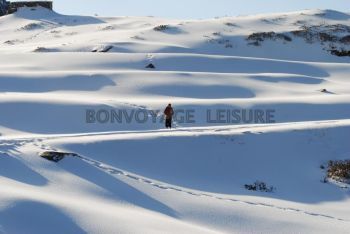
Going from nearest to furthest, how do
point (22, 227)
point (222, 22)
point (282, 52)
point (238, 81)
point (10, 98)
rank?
point (22, 227)
point (10, 98)
point (238, 81)
point (282, 52)
point (222, 22)

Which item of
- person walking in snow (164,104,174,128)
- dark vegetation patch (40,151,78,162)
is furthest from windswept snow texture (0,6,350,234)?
person walking in snow (164,104,174,128)

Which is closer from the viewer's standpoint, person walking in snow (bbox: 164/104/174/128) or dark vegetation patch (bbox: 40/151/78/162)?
dark vegetation patch (bbox: 40/151/78/162)

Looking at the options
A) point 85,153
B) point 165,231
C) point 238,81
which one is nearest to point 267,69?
point 238,81

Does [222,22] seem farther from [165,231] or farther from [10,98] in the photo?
[165,231]

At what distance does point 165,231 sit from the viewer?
10.1 metres

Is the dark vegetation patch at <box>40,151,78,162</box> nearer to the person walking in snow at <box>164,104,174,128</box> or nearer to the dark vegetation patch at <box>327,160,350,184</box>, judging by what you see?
the person walking in snow at <box>164,104,174,128</box>

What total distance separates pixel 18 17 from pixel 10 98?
4678cm

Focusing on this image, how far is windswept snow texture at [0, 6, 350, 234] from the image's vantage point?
37.3 feet

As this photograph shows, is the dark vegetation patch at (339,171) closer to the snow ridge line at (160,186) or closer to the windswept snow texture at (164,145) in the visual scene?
the windswept snow texture at (164,145)

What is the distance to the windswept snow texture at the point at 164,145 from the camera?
448 inches

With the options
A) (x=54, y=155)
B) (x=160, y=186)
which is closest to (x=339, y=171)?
(x=160, y=186)

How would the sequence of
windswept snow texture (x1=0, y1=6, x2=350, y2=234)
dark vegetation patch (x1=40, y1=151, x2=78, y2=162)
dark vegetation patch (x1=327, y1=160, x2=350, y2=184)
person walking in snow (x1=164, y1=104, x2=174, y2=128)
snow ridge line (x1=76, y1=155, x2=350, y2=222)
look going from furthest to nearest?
person walking in snow (x1=164, y1=104, x2=174, y2=128) → dark vegetation patch (x1=327, y1=160, x2=350, y2=184) → dark vegetation patch (x1=40, y1=151, x2=78, y2=162) → snow ridge line (x1=76, y1=155, x2=350, y2=222) → windswept snow texture (x1=0, y1=6, x2=350, y2=234)

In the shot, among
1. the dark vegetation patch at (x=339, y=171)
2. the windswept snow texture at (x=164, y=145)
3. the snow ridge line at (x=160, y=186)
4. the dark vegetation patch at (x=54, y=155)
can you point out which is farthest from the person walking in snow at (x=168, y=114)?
the dark vegetation patch at (x=54, y=155)

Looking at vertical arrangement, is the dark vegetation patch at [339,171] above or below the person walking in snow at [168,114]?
below
